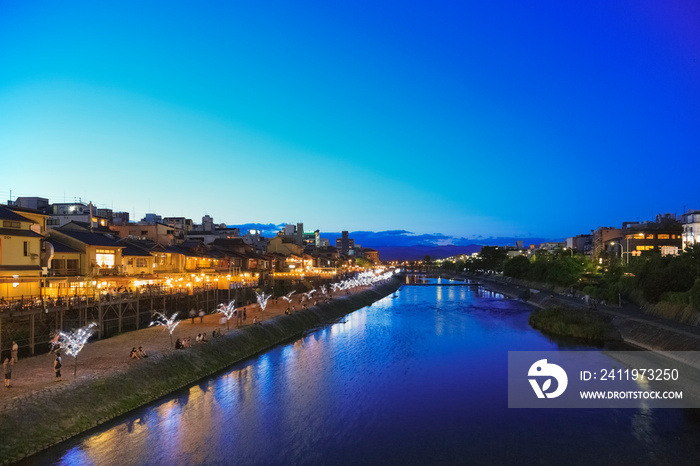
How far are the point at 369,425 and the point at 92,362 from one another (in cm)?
1592

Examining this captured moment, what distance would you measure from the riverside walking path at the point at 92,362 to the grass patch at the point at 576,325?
31.6 metres

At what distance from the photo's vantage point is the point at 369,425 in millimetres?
22703

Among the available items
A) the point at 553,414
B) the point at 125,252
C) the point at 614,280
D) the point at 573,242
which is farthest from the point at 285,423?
the point at 573,242

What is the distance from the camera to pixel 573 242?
138625mm

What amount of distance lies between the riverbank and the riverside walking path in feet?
0.28

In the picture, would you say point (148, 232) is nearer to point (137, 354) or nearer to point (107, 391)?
point (137, 354)

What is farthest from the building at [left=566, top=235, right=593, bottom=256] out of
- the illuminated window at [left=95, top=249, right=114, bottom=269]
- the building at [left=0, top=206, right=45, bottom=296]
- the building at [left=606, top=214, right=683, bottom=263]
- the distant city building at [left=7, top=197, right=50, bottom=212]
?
the building at [left=0, top=206, right=45, bottom=296]

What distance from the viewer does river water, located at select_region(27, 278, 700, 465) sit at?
61.8 ft

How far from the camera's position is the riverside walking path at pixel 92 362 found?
814 inches

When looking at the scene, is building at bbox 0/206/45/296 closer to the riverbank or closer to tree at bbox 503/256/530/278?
the riverbank

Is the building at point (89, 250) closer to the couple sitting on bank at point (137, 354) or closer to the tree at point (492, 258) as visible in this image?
the couple sitting on bank at point (137, 354)

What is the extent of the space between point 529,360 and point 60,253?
126ft

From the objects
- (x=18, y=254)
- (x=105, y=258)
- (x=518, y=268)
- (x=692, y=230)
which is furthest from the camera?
(x=518, y=268)

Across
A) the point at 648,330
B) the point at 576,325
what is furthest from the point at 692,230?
the point at 648,330
